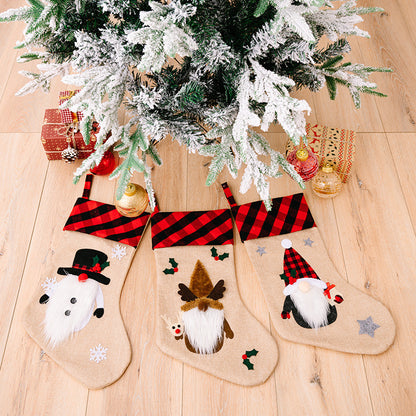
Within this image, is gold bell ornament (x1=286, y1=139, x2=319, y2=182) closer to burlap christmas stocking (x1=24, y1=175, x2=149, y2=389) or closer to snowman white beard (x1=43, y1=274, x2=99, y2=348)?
burlap christmas stocking (x1=24, y1=175, x2=149, y2=389)

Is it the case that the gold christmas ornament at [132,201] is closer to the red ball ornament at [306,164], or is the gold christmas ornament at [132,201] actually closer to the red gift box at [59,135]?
the red gift box at [59,135]

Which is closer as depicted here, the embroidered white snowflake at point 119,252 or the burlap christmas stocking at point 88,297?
the burlap christmas stocking at point 88,297

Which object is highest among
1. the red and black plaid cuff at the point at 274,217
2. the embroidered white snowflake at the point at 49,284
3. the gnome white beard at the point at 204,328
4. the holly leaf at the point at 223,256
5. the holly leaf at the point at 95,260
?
the red and black plaid cuff at the point at 274,217

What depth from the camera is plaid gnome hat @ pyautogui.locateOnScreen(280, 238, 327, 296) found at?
1330mm

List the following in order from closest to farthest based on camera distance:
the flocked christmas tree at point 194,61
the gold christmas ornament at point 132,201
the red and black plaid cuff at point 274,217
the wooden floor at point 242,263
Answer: the flocked christmas tree at point 194,61 → the wooden floor at point 242,263 → the gold christmas ornament at point 132,201 → the red and black plaid cuff at point 274,217

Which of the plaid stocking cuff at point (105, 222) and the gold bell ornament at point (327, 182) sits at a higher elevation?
the gold bell ornament at point (327, 182)

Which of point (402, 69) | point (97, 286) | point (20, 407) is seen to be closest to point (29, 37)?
point (97, 286)

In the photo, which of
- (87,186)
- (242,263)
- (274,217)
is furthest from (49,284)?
(274,217)

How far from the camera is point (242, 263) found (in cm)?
140

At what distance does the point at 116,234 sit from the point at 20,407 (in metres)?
0.60

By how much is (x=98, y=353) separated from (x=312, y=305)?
0.69 m

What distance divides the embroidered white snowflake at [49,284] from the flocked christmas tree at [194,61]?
0.49m

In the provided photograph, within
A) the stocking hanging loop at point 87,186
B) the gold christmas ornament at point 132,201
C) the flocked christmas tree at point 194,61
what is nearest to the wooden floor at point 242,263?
the stocking hanging loop at point 87,186

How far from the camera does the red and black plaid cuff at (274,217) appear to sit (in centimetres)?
142
